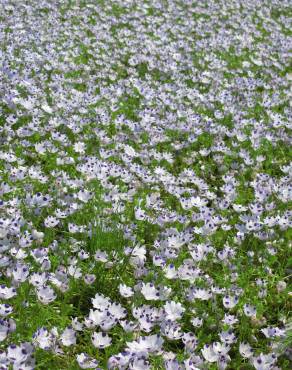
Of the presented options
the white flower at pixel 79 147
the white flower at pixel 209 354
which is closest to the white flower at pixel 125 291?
the white flower at pixel 209 354

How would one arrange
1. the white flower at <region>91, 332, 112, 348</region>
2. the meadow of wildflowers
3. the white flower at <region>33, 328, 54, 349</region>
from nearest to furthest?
the white flower at <region>33, 328, 54, 349</region>, the white flower at <region>91, 332, 112, 348</region>, the meadow of wildflowers

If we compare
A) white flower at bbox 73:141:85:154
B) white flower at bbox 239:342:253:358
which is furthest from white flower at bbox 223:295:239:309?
white flower at bbox 73:141:85:154

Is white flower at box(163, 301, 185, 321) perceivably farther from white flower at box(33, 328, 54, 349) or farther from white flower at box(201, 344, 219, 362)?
white flower at box(33, 328, 54, 349)

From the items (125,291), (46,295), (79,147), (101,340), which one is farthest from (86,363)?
(79,147)

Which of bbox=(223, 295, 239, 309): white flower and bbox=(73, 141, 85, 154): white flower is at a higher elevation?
bbox=(73, 141, 85, 154): white flower

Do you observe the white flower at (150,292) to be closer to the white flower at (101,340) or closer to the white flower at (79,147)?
the white flower at (101,340)

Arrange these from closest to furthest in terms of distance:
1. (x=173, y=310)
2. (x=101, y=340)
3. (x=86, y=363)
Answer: (x=86, y=363), (x=101, y=340), (x=173, y=310)

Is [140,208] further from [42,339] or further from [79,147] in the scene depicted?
[42,339]

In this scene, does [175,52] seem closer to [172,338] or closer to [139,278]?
[139,278]
